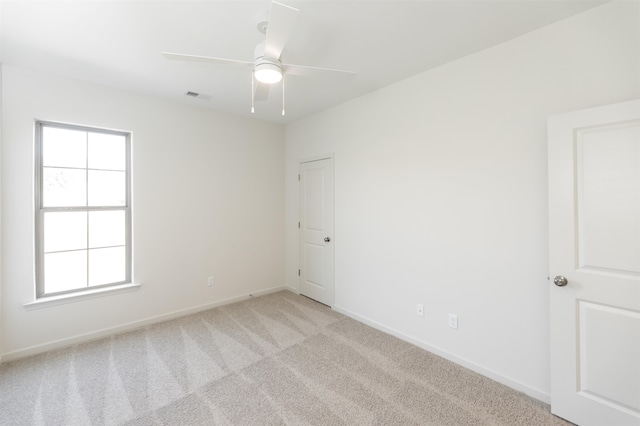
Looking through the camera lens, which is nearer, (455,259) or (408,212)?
(455,259)

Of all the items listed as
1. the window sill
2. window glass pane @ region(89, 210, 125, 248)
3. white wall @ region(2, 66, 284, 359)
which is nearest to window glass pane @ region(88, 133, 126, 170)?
white wall @ region(2, 66, 284, 359)

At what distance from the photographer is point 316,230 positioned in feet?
12.9

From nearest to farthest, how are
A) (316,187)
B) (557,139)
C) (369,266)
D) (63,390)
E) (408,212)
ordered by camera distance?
(557,139) → (63,390) → (408,212) → (369,266) → (316,187)

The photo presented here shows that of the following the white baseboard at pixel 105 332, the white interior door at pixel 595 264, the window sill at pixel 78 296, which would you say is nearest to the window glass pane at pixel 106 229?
Result: the window sill at pixel 78 296

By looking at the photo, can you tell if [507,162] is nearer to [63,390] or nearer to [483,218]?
[483,218]

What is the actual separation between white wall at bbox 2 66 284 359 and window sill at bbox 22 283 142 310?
5 cm

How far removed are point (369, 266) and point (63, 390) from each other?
289 centimetres

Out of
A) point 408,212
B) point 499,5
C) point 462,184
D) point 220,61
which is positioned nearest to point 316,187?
point 408,212

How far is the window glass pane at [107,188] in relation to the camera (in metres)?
2.96

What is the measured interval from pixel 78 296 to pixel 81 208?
0.91 m

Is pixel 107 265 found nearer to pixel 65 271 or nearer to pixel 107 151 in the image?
pixel 65 271

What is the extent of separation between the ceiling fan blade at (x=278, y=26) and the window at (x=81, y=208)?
2.43 meters

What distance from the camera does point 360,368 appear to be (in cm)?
235

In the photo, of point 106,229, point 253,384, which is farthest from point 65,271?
point 253,384
